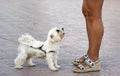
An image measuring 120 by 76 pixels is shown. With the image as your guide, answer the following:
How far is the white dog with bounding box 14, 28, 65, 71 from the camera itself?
15.5 feet

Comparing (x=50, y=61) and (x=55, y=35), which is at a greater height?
(x=55, y=35)

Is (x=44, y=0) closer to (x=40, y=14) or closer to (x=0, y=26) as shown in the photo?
(x=40, y=14)

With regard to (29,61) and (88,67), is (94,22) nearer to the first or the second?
(88,67)

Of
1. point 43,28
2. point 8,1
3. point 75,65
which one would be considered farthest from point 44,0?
point 75,65

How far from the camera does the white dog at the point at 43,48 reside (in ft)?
15.5

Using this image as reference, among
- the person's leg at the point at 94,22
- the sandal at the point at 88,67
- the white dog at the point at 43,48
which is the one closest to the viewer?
the person's leg at the point at 94,22

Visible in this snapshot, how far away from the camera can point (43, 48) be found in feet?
15.6

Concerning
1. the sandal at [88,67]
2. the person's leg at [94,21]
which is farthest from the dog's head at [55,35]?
the sandal at [88,67]

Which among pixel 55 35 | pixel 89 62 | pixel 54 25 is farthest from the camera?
pixel 54 25

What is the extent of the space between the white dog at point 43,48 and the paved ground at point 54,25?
0.15 metres

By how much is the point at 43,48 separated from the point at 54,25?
3.19 meters

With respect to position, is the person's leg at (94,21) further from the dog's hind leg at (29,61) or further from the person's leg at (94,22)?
the dog's hind leg at (29,61)

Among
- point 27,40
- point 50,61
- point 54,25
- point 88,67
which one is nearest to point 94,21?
point 88,67

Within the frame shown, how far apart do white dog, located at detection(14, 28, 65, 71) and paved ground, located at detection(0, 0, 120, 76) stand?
150 millimetres
